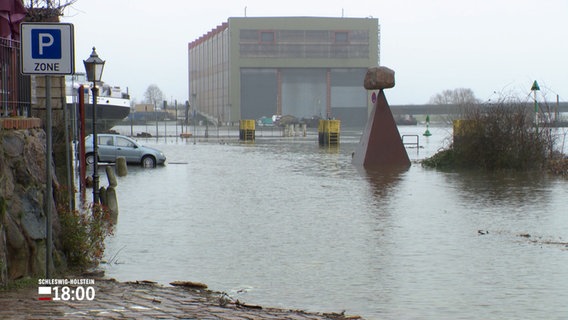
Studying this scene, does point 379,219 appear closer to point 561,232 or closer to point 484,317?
point 561,232

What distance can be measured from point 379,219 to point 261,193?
6163mm

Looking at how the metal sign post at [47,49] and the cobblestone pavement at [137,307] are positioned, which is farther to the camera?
the metal sign post at [47,49]

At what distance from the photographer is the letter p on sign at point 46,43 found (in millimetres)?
8316

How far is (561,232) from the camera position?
51.1ft

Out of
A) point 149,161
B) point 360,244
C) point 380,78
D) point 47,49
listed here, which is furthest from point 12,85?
point 380,78

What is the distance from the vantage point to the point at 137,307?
839 centimetres

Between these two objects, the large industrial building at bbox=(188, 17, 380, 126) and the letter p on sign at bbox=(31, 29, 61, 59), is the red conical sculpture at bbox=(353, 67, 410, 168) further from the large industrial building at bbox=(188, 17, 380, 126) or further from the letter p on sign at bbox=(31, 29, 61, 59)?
the large industrial building at bbox=(188, 17, 380, 126)

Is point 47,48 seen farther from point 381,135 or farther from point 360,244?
point 381,135

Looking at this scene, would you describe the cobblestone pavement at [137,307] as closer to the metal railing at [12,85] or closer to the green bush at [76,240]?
the green bush at [76,240]

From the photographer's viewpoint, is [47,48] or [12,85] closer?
[47,48]

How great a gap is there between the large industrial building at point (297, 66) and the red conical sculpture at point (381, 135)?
253ft

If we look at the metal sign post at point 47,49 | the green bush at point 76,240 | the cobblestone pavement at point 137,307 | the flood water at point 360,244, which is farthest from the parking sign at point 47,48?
the flood water at point 360,244

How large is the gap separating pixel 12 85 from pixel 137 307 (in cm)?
420

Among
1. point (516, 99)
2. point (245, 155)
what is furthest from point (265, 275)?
point (245, 155)
